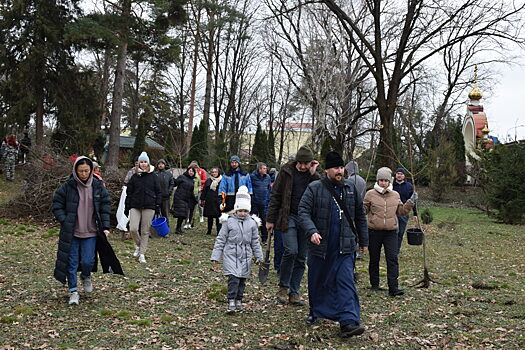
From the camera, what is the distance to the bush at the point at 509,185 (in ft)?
76.9

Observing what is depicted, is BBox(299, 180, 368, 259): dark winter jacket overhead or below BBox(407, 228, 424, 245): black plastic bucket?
overhead

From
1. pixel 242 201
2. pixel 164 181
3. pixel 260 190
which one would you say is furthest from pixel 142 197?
pixel 164 181

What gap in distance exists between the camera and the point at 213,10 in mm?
29594

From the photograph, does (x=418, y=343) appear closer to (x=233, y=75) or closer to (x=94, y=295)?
(x=94, y=295)

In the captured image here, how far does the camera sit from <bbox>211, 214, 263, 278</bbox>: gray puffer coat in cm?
700

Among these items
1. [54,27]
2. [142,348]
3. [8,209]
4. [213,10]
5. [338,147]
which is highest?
[213,10]

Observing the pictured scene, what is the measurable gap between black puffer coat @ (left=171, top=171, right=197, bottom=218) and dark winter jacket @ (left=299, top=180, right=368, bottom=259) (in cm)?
941

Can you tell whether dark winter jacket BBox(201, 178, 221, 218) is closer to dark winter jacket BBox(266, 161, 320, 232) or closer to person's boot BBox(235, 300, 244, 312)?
dark winter jacket BBox(266, 161, 320, 232)


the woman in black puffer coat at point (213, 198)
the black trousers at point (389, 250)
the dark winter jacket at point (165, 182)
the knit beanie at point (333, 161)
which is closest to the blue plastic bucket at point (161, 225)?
the dark winter jacket at point (165, 182)

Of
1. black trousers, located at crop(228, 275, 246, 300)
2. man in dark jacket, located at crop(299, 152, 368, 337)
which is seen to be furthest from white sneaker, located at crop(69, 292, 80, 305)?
man in dark jacket, located at crop(299, 152, 368, 337)

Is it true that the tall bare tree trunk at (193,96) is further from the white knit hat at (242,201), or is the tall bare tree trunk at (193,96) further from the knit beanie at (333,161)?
the knit beanie at (333,161)

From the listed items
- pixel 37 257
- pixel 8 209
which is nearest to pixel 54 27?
pixel 8 209

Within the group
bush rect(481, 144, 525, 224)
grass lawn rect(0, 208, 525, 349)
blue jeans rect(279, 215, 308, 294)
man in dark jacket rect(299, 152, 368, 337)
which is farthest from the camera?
bush rect(481, 144, 525, 224)

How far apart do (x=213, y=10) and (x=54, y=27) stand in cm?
774
